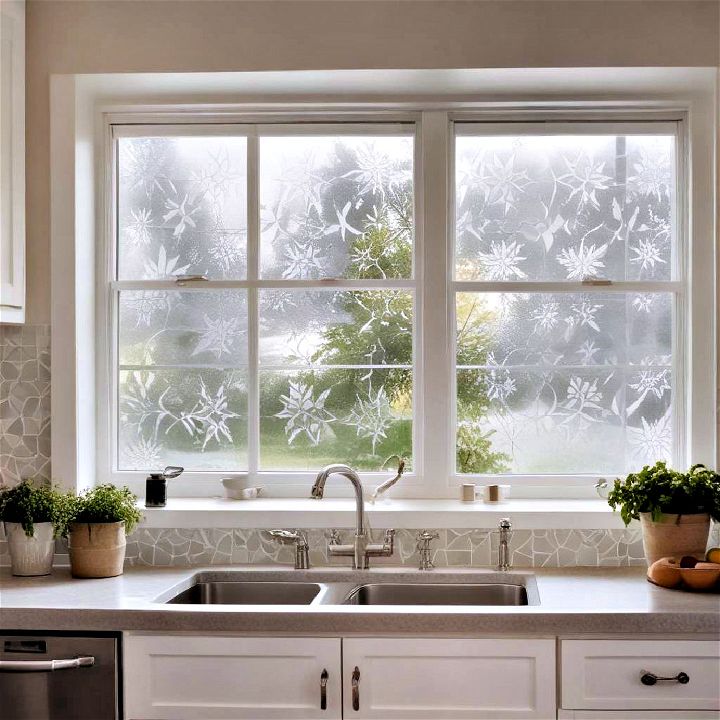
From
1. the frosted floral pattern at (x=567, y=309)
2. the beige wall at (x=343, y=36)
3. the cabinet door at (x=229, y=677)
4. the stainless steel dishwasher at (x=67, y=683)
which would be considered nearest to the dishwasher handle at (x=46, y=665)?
the stainless steel dishwasher at (x=67, y=683)

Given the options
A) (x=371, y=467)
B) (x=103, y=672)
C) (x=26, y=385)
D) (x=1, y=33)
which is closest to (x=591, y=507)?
(x=371, y=467)

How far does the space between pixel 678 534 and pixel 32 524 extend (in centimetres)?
194

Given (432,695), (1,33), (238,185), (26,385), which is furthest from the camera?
(238,185)

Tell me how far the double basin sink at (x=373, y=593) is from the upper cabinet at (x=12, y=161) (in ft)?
3.52

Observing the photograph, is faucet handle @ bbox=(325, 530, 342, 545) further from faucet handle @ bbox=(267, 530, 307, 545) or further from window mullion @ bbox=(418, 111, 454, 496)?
window mullion @ bbox=(418, 111, 454, 496)

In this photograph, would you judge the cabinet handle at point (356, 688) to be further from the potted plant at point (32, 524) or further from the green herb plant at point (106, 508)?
the potted plant at point (32, 524)

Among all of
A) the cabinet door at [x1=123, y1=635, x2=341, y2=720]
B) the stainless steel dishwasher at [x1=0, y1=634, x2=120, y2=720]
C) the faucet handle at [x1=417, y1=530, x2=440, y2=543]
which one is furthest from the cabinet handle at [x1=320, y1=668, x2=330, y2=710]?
the faucet handle at [x1=417, y1=530, x2=440, y2=543]

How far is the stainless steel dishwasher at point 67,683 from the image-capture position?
2.25 m

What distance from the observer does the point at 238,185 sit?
10.0ft

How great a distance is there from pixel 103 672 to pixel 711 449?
2012 millimetres

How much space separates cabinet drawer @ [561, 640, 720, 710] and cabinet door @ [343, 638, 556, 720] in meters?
0.06

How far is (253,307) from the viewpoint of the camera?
3.04 meters

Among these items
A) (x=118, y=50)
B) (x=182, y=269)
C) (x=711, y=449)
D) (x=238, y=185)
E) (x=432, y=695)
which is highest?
(x=118, y=50)

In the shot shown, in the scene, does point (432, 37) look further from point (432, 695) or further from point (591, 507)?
point (432, 695)
